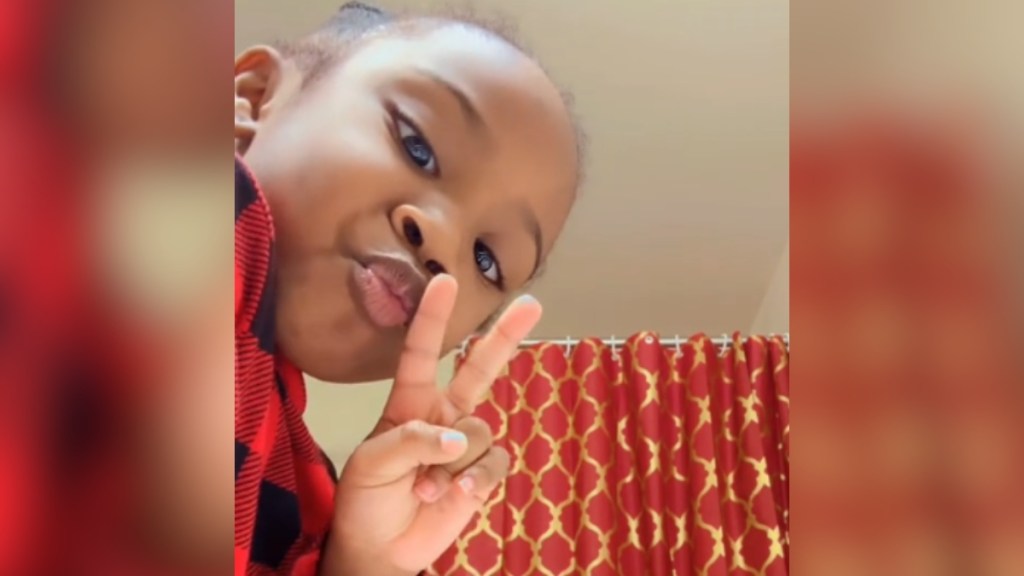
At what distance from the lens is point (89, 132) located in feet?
0.43

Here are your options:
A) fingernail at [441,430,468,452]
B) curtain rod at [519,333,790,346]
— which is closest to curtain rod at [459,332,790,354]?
curtain rod at [519,333,790,346]

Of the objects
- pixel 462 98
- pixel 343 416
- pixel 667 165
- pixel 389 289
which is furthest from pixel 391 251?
pixel 667 165

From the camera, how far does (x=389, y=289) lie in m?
0.56

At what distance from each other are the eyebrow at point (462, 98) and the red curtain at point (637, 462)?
107cm

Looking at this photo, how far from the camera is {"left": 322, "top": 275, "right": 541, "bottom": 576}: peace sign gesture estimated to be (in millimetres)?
580

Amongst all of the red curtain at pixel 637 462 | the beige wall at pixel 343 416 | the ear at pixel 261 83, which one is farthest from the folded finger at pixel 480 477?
the red curtain at pixel 637 462

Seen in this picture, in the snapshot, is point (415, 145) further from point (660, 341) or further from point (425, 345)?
point (660, 341)

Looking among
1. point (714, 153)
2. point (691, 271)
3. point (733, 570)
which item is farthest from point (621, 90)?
point (733, 570)

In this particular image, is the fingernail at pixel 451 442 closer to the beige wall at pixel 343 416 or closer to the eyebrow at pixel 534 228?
the eyebrow at pixel 534 228

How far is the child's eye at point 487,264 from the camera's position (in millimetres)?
605

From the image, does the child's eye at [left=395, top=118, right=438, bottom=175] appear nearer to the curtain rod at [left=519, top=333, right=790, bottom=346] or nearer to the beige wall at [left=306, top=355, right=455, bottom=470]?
the beige wall at [left=306, top=355, right=455, bottom=470]

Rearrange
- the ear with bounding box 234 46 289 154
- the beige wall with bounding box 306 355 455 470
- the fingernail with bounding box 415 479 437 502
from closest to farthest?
the ear with bounding box 234 46 289 154
the fingernail with bounding box 415 479 437 502
the beige wall with bounding box 306 355 455 470

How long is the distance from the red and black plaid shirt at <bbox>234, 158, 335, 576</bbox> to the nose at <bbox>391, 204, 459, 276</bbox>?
0.38 ft

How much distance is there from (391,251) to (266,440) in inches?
5.8
